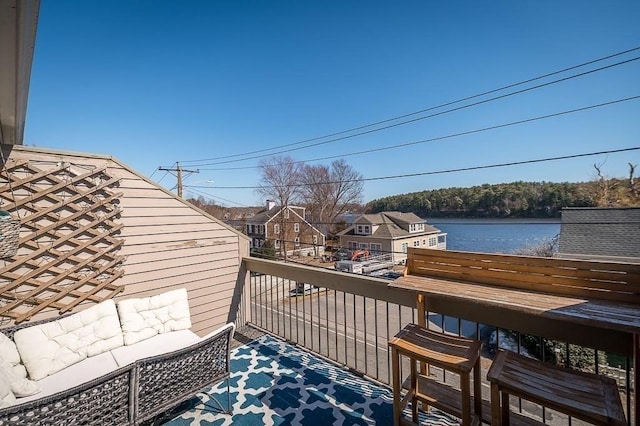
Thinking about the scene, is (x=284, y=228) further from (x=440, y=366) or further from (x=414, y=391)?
(x=440, y=366)

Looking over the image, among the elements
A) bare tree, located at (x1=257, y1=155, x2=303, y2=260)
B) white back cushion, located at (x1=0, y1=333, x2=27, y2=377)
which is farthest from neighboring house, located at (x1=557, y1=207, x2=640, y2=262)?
bare tree, located at (x1=257, y1=155, x2=303, y2=260)

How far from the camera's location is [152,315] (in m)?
2.79

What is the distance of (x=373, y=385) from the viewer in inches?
101

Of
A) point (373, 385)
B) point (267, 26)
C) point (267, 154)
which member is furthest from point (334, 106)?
point (373, 385)

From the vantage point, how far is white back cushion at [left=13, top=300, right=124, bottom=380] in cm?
207

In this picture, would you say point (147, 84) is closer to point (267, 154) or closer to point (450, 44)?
point (450, 44)

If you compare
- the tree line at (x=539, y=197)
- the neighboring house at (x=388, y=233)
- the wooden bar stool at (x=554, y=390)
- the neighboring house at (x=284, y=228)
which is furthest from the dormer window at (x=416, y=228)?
the wooden bar stool at (x=554, y=390)

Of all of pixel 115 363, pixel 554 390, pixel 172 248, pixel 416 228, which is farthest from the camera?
pixel 416 228

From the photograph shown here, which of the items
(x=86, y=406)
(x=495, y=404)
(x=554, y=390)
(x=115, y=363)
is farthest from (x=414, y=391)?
(x=115, y=363)

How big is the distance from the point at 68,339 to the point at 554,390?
3314 millimetres

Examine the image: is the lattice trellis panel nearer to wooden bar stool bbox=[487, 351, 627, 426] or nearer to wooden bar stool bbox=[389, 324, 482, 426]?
wooden bar stool bbox=[389, 324, 482, 426]

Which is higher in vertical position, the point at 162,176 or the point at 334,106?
the point at 334,106

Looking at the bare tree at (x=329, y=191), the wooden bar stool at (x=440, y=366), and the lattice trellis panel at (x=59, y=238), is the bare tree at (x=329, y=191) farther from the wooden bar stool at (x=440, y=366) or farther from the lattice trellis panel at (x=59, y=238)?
the wooden bar stool at (x=440, y=366)

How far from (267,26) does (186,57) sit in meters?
2.43
